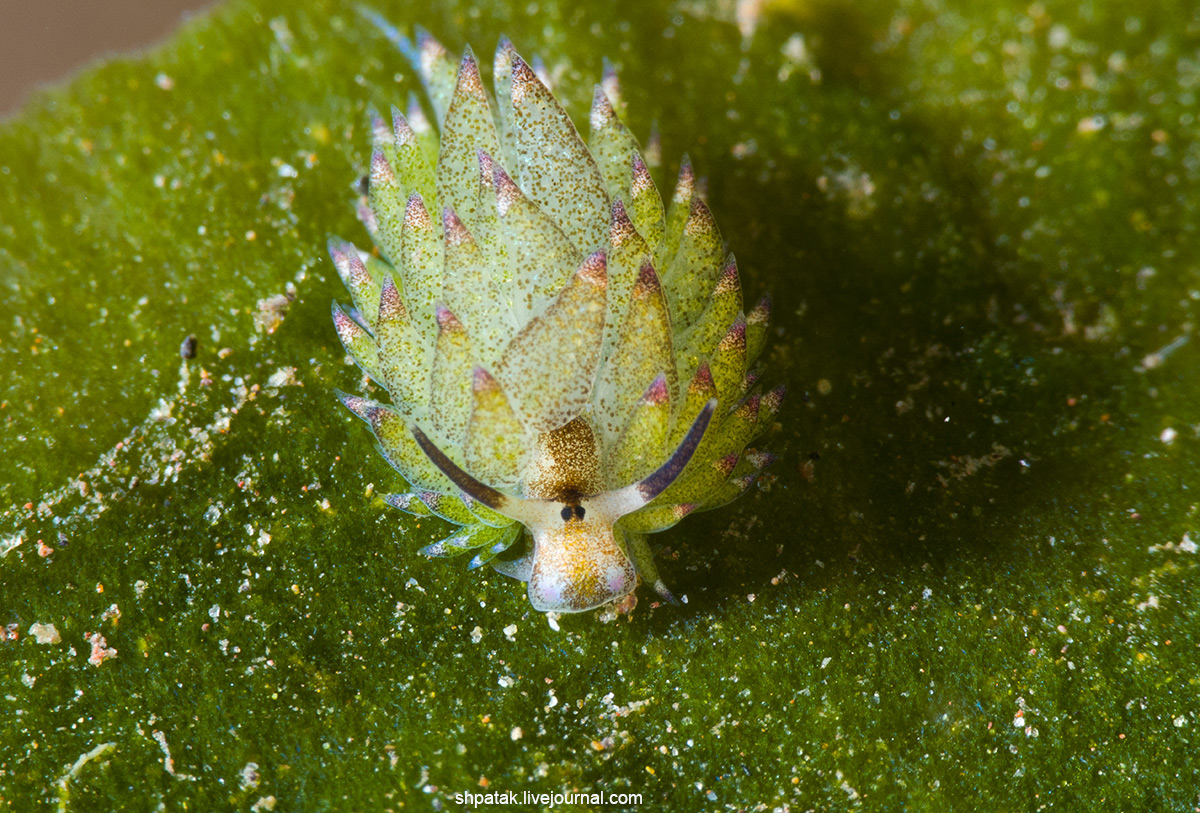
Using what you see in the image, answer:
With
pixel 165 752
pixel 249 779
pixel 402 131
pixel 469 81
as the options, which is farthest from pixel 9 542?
pixel 469 81

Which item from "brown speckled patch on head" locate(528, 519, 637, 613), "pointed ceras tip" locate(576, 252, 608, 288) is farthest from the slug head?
"pointed ceras tip" locate(576, 252, 608, 288)

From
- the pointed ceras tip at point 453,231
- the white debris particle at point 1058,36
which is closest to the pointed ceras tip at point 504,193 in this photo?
the pointed ceras tip at point 453,231

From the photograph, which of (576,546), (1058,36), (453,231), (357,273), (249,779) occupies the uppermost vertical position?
(1058,36)

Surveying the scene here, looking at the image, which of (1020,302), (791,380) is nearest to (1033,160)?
(1020,302)

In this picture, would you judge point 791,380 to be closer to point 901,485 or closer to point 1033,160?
point 901,485

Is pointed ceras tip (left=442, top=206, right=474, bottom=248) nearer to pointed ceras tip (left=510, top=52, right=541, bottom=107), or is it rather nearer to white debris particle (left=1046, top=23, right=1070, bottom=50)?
pointed ceras tip (left=510, top=52, right=541, bottom=107)

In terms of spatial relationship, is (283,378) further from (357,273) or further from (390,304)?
(390,304)

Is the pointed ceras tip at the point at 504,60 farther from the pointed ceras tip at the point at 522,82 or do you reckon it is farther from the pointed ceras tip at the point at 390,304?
the pointed ceras tip at the point at 390,304
